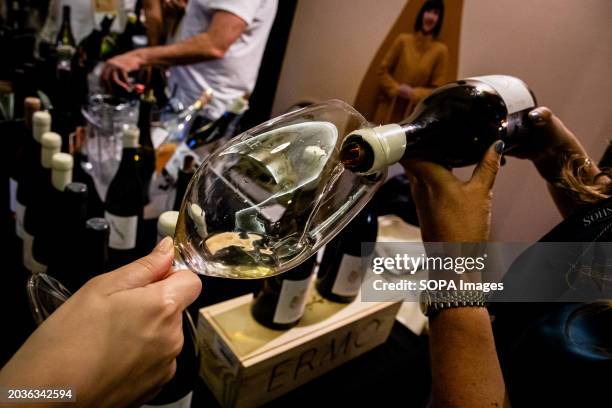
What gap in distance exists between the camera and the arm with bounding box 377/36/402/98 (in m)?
1.61

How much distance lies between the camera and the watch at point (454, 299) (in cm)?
54

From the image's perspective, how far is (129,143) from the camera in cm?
92

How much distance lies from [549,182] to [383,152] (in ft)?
1.64

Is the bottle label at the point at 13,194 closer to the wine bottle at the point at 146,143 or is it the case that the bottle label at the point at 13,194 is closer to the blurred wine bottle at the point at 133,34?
the wine bottle at the point at 146,143

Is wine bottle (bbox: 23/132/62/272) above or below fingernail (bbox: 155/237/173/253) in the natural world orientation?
below

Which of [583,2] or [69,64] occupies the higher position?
[583,2]

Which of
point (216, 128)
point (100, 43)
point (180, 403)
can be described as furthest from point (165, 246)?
point (100, 43)

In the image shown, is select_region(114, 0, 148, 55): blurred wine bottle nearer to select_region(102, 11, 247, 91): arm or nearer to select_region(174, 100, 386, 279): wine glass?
select_region(102, 11, 247, 91): arm

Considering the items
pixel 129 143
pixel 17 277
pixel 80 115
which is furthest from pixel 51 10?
pixel 17 277

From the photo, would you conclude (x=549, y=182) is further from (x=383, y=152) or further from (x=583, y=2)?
(x=583, y=2)

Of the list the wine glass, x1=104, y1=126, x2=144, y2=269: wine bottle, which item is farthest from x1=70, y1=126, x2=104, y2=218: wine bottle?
the wine glass

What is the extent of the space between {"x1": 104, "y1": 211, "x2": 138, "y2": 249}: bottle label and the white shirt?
0.78m

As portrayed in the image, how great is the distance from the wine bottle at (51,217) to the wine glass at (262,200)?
0.42m

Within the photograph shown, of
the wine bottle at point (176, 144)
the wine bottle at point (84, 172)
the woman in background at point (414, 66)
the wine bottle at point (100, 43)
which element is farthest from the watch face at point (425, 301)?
the wine bottle at point (100, 43)
